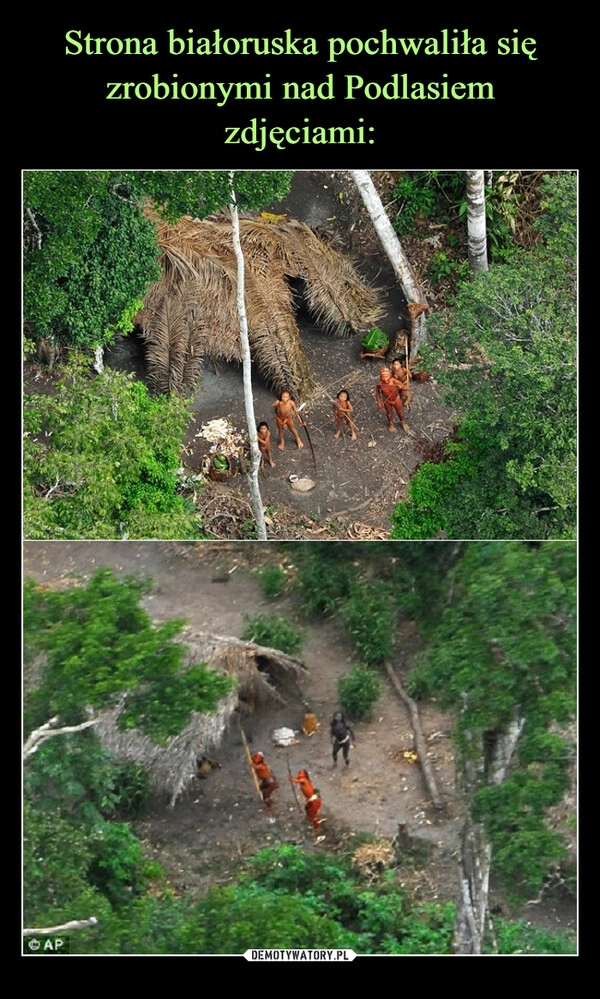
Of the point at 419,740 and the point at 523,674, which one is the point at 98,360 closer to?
the point at 419,740

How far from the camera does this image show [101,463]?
621 inches

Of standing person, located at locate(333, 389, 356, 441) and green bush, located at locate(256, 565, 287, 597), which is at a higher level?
standing person, located at locate(333, 389, 356, 441)

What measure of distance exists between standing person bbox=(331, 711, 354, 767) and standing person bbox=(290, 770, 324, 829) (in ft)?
1.46

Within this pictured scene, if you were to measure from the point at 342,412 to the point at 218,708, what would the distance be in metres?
6.06

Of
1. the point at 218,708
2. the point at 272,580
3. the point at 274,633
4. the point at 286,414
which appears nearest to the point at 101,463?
the point at 272,580

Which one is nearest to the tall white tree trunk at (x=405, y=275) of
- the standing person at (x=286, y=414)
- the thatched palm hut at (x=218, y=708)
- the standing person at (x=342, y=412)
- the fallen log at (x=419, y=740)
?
the standing person at (x=342, y=412)

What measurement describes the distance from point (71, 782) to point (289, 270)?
9129 millimetres

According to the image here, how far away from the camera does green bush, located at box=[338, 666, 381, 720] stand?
15.5 meters

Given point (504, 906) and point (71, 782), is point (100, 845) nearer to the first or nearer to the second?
point (71, 782)

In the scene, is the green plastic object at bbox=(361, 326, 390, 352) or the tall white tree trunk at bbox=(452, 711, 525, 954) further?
the green plastic object at bbox=(361, 326, 390, 352)

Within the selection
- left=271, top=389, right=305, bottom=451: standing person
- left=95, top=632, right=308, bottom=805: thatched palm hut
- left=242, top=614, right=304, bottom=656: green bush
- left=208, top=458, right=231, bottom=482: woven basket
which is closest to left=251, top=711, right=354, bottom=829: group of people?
left=95, top=632, right=308, bottom=805: thatched palm hut

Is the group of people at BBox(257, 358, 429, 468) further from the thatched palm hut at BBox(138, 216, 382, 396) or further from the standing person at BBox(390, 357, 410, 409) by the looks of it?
the thatched palm hut at BBox(138, 216, 382, 396)

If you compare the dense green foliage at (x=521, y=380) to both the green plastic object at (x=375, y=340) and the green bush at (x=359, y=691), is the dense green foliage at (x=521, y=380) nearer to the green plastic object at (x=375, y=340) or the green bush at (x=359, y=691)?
the green bush at (x=359, y=691)
